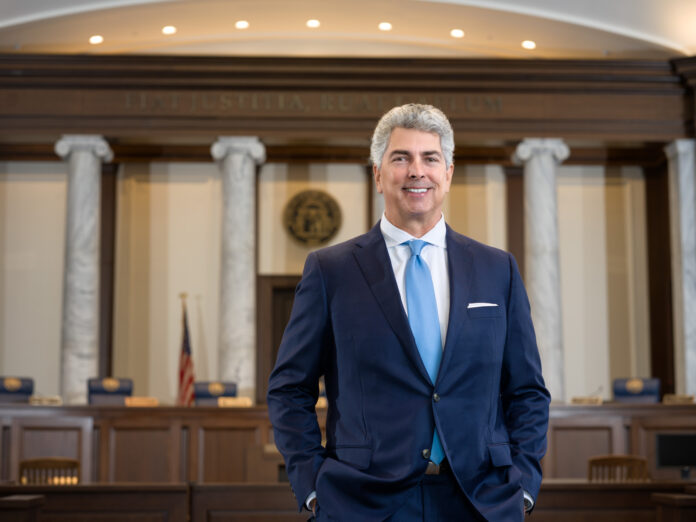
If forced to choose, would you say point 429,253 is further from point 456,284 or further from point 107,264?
point 107,264

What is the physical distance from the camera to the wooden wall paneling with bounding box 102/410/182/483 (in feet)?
33.0

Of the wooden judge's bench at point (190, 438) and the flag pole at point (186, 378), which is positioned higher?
the flag pole at point (186, 378)

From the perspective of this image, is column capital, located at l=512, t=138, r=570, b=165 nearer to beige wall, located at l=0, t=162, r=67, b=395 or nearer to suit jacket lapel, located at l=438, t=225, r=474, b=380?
beige wall, located at l=0, t=162, r=67, b=395

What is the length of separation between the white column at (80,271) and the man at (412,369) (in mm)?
10768

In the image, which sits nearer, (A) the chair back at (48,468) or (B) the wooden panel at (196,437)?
(A) the chair back at (48,468)

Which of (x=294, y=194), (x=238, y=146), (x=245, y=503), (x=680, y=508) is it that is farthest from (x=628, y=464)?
(x=294, y=194)

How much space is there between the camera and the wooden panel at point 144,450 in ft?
33.0

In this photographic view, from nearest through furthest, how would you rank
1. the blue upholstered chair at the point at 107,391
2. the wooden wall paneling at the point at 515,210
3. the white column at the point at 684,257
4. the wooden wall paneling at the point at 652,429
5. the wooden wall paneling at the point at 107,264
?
1. the wooden wall paneling at the point at 652,429
2. the blue upholstered chair at the point at 107,391
3. the white column at the point at 684,257
4. the wooden wall paneling at the point at 107,264
5. the wooden wall paneling at the point at 515,210

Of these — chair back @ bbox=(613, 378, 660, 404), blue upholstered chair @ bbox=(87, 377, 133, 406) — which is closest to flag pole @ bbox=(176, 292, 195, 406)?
blue upholstered chair @ bbox=(87, 377, 133, 406)

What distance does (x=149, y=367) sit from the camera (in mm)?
14562

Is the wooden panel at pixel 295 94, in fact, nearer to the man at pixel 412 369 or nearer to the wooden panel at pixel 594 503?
the wooden panel at pixel 594 503

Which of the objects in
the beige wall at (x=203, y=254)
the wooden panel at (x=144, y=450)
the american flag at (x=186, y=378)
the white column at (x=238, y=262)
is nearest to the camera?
the wooden panel at (x=144, y=450)

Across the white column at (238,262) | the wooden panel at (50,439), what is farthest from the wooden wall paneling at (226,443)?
the white column at (238,262)

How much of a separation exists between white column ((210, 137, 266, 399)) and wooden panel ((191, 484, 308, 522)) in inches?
260
